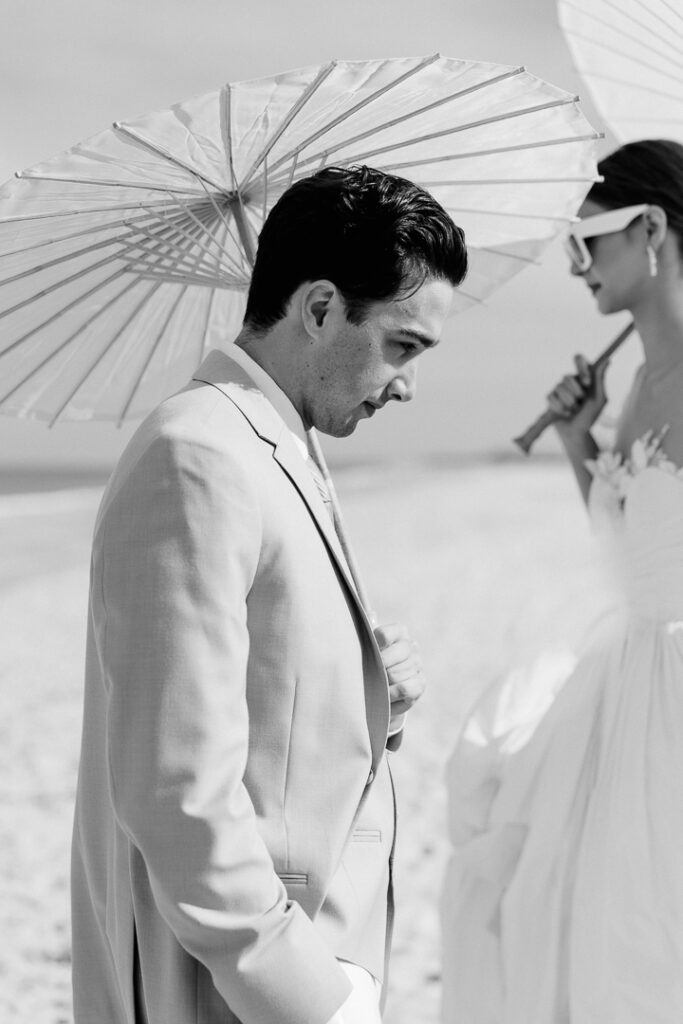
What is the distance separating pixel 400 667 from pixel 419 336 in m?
0.52

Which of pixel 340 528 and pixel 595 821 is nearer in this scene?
pixel 340 528

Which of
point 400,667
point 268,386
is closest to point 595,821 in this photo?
point 400,667

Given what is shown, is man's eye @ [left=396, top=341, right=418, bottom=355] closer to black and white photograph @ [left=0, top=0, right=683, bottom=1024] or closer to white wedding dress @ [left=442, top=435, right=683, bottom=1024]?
black and white photograph @ [left=0, top=0, right=683, bottom=1024]

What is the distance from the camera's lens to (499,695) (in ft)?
13.4

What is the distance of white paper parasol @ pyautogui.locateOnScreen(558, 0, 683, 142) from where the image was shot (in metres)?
3.47

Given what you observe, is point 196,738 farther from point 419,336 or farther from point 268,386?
point 419,336

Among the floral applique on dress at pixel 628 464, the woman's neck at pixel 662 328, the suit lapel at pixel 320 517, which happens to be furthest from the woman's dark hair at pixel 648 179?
the suit lapel at pixel 320 517

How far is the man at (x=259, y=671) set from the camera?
1499mm

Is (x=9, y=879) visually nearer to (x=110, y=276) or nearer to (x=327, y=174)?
(x=110, y=276)

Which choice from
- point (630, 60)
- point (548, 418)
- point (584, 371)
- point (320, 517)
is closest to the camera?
point (320, 517)

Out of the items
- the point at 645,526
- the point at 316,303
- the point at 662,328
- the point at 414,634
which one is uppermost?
the point at 316,303

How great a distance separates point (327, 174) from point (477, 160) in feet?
3.00

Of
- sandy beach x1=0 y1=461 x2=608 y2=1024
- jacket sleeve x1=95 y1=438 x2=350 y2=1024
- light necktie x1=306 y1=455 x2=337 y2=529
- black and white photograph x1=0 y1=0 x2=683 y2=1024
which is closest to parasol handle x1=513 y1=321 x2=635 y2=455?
black and white photograph x1=0 y1=0 x2=683 y2=1024

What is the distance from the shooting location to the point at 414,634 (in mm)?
13609
